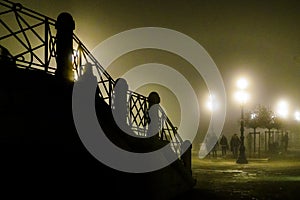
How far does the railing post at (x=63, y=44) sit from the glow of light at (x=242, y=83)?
1794 centimetres

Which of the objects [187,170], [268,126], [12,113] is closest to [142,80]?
[268,126]

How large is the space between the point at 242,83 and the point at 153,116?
525 inches

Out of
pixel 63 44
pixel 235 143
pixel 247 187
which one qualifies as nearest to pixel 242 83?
pixel 235 143

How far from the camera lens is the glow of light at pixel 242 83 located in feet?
82.8

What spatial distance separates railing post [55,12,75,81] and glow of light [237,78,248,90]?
17.9 metres

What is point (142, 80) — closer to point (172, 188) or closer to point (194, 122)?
point (194, 122)

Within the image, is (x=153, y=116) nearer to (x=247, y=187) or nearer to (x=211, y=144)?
(x=247, y=187)

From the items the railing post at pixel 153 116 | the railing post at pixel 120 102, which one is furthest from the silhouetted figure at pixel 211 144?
the railing post at pixel 120 102

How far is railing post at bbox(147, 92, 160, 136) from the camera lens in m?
13.4

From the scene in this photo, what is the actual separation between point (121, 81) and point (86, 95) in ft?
9.97

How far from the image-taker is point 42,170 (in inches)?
304

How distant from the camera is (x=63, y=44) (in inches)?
371

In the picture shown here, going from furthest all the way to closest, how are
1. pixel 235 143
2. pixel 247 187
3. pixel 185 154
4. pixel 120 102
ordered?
pixel 235 143 < pixel 185 154 < pixel 247 187 < pixel 120 102

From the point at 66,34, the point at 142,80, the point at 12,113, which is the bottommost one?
the point at 12,113
